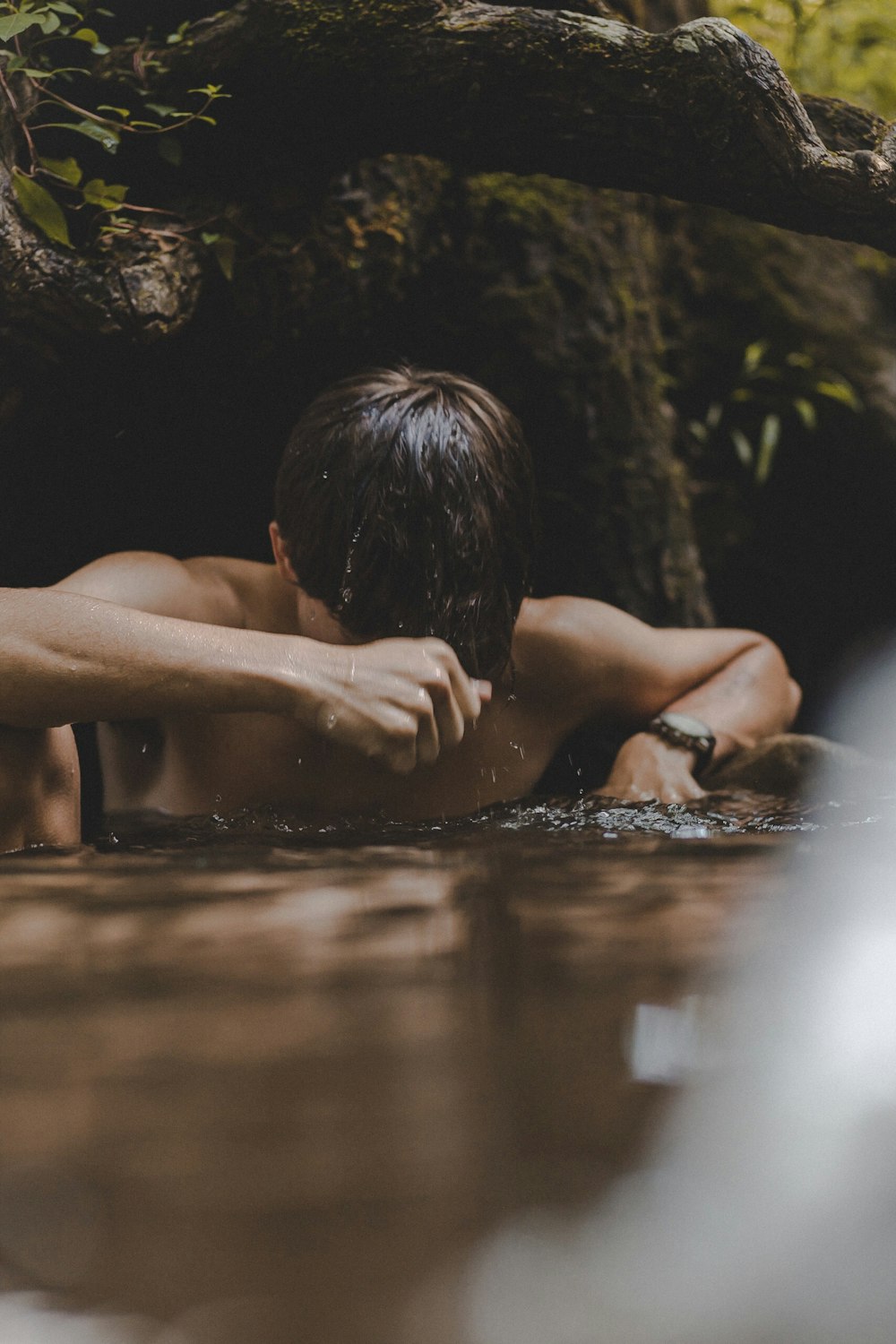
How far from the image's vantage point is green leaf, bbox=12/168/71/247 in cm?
162

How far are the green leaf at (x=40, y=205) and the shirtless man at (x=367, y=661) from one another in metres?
0.55

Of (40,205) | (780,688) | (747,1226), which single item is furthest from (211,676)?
(780,688)

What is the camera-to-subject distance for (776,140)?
5.55 feet

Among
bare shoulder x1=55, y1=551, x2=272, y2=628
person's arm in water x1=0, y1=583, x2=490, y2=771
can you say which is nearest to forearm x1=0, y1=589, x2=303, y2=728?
person's arm in water x1=0, y1=583, x2=490, y2=771

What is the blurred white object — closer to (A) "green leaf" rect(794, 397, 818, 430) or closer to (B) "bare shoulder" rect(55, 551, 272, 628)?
(B) "bare shoulder" rect(55, 551, 272, 628)

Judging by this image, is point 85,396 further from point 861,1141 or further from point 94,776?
point 861,1141

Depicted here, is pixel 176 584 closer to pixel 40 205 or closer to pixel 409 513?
pixel 409 513

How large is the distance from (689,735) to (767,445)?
4.64 ft

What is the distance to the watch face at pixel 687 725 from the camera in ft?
7.27

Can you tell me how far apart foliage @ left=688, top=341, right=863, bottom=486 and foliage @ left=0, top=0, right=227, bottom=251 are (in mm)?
1991

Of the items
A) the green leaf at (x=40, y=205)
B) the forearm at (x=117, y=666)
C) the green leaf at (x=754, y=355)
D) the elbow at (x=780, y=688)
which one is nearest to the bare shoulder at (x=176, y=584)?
the forearm at (x=117, y=666)

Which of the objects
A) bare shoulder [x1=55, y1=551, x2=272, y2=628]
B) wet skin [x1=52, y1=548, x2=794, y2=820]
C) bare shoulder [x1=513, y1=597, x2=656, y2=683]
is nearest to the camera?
bare shoulder [x1=55, y1=551, x2=272, y2=628]

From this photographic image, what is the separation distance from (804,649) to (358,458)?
6.80ft

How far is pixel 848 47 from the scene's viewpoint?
312 cm
